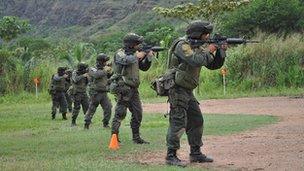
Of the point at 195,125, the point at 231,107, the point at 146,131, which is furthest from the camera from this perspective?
the point at 231,107

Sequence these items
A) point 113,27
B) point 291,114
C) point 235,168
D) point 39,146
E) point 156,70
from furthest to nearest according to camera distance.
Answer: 1. point 113,27
2. point 156,70
3. point 291,114
4. point 39,146
5. point 235,168

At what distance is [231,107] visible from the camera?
22656 millimetres

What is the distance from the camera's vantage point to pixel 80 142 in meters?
13.3

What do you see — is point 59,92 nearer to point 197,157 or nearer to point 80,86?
point 80,86

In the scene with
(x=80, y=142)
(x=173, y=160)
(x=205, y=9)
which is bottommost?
(x=80, y=142)

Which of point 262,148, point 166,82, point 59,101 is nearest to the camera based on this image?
point 166,82

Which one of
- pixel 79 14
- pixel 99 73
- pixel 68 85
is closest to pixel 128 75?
pixel 99 73

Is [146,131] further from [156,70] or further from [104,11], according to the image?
[104,11]

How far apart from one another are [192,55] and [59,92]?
Answer: 13637 mm

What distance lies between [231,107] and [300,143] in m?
10.7

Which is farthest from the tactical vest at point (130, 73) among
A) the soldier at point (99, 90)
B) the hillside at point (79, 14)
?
the hillside at point (79, 14)

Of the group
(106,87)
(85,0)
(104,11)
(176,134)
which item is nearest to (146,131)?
(106,87)

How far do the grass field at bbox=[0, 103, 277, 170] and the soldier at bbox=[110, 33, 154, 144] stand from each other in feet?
2.26

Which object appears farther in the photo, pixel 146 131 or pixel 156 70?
pixel 156 70
